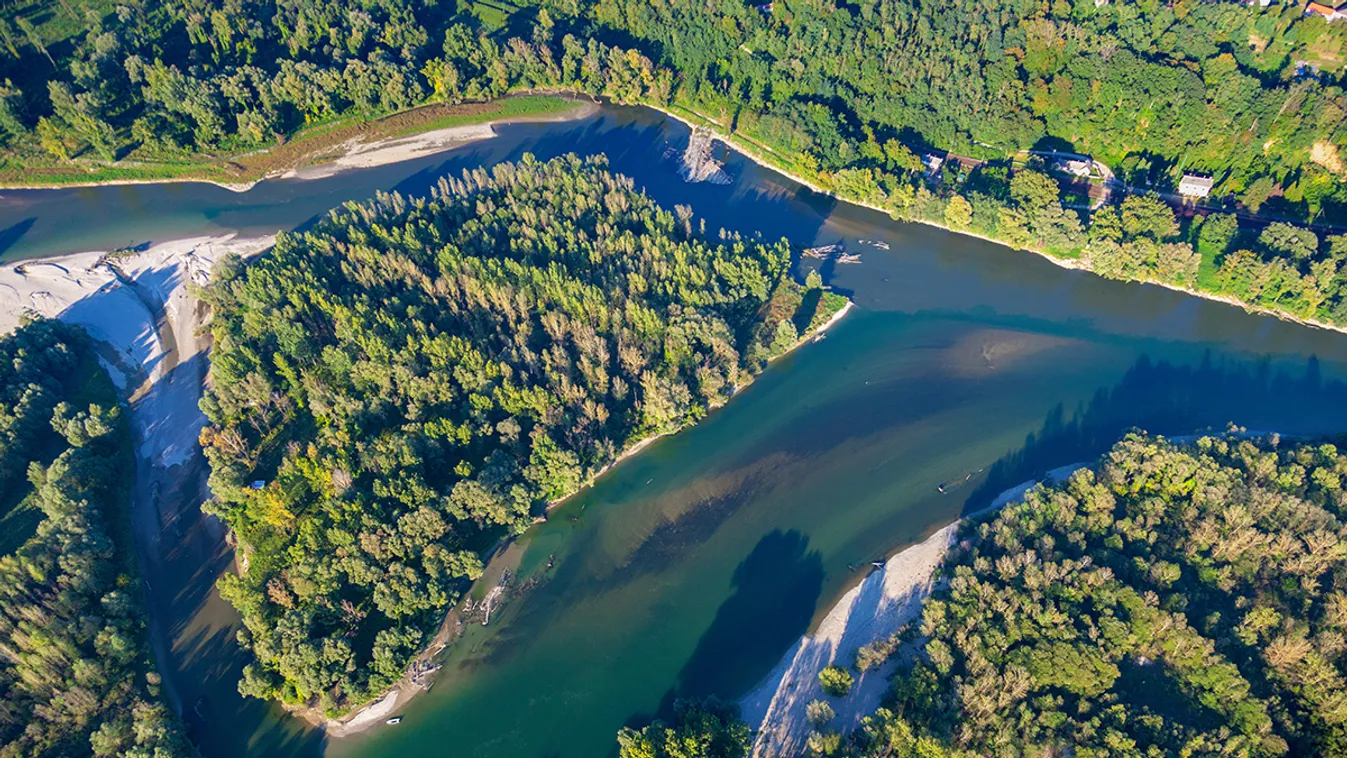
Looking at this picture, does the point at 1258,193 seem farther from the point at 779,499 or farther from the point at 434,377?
the point at 434,377

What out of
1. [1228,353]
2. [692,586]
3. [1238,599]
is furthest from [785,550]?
[1228,353]

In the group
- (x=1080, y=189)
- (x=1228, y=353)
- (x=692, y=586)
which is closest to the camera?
(x=692, y=586)

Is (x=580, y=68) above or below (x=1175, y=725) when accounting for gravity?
above

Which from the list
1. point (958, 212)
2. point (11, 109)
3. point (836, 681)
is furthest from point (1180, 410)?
point (11, 109)

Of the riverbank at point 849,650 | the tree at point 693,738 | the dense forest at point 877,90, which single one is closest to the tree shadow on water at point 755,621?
the riverbank at point 849,650

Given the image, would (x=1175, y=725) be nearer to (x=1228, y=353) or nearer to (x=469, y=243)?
(x=1228, y=353)

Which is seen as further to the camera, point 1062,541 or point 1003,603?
point 1062,541

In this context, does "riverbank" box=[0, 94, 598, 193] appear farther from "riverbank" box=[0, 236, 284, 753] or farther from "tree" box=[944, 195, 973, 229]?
"tree" box=[944, 195, 973, 229]
